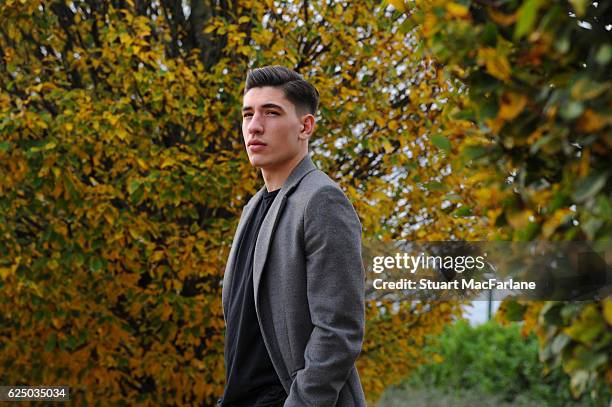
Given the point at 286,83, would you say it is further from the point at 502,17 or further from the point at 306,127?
the point at 502,17

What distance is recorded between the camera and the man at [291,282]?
2.19 m

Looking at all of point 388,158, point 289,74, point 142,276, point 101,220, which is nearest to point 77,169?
point 101,220

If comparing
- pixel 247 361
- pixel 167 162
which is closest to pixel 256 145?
pixel 247 361

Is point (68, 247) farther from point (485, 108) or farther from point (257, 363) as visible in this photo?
Result: point (485, 108)

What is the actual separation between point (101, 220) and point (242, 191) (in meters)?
0.83

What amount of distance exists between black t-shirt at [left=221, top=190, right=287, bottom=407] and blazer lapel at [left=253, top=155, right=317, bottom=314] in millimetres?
71

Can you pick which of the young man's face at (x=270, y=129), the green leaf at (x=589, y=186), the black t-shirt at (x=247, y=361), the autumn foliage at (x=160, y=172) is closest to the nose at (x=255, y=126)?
the young man's face at (x=270, y=129)

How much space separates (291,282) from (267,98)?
618mm

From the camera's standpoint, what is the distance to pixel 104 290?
4.75m

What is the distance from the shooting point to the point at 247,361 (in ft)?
7.71

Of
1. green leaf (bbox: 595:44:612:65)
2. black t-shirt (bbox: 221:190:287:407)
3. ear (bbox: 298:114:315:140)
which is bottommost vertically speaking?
black t-shirt (bbox: 221:190:287:407)

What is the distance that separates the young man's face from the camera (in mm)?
2479

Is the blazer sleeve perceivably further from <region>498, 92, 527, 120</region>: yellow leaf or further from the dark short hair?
<region>498, 92, 527, 120</region>: yellow leaf

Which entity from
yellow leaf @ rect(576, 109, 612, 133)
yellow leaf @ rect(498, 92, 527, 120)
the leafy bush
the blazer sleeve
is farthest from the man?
the leafy bush
